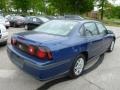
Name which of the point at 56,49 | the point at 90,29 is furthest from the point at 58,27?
the point at 56,49

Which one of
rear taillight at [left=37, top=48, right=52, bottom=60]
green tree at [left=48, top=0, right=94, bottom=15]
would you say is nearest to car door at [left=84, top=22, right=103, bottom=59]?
rear taillight at [left=37, top=48, right=52, bottom=60]

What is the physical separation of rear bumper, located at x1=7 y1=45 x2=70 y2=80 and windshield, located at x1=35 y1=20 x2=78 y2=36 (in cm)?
90

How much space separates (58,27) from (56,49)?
1.22m

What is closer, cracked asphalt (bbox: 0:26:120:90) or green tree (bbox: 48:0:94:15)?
cracked asphalt (bbox: 0:26:120:90)

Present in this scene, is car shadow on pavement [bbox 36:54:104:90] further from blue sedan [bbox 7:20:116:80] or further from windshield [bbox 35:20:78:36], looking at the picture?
windshield [bbox 35:20:78:36]

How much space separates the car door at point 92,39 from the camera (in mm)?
5102

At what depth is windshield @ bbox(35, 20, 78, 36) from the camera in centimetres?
470

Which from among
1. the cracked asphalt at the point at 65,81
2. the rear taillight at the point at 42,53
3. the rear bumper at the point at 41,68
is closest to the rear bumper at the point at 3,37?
the cracked asphalt at the point at 65,81

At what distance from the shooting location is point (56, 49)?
12.8 ft

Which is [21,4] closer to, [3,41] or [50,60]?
[3,41]

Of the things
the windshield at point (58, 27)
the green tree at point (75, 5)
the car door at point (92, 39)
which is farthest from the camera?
the green tree at point (75, 5)

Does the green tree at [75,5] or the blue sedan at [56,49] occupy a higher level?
the green tree at [75,5]

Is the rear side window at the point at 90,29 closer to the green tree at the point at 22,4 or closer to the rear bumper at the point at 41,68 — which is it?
the rear bumper at the point at 41,68

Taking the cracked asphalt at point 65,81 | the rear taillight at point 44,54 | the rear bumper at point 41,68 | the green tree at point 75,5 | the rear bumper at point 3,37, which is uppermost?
the green tree at point 75,5
